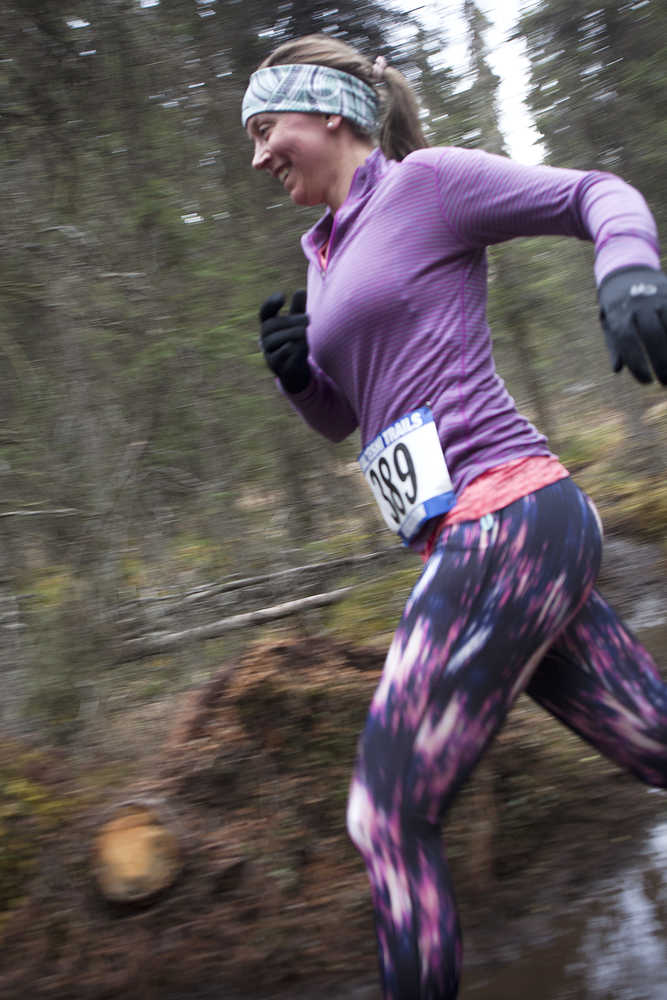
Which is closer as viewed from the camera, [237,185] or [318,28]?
[237,185]

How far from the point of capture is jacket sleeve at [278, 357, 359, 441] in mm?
2387

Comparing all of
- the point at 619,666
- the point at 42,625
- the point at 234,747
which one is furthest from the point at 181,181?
the point at 619,666

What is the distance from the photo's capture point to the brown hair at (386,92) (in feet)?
7.21

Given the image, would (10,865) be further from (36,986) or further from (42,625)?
(42,625)

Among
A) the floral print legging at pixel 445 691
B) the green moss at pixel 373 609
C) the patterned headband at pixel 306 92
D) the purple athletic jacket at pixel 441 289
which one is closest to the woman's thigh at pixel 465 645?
the floral print legging at pixel 445 691

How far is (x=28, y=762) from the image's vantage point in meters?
3.22

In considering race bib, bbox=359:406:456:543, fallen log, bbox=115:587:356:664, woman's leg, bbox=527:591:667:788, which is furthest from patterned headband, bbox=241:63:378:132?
fallen log, bbox=115:587:356:664

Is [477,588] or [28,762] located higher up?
[477,588]

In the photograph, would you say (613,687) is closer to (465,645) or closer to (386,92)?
(465,645)

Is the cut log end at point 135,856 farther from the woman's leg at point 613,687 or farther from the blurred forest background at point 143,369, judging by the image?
the woman's leg at point 613,687

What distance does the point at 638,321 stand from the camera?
1.43 m

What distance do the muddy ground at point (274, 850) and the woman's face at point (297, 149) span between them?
1.71 meters

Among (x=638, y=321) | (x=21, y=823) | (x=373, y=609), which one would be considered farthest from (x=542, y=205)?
(x=373, y=609)

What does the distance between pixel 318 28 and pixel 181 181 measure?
2.25 metres
